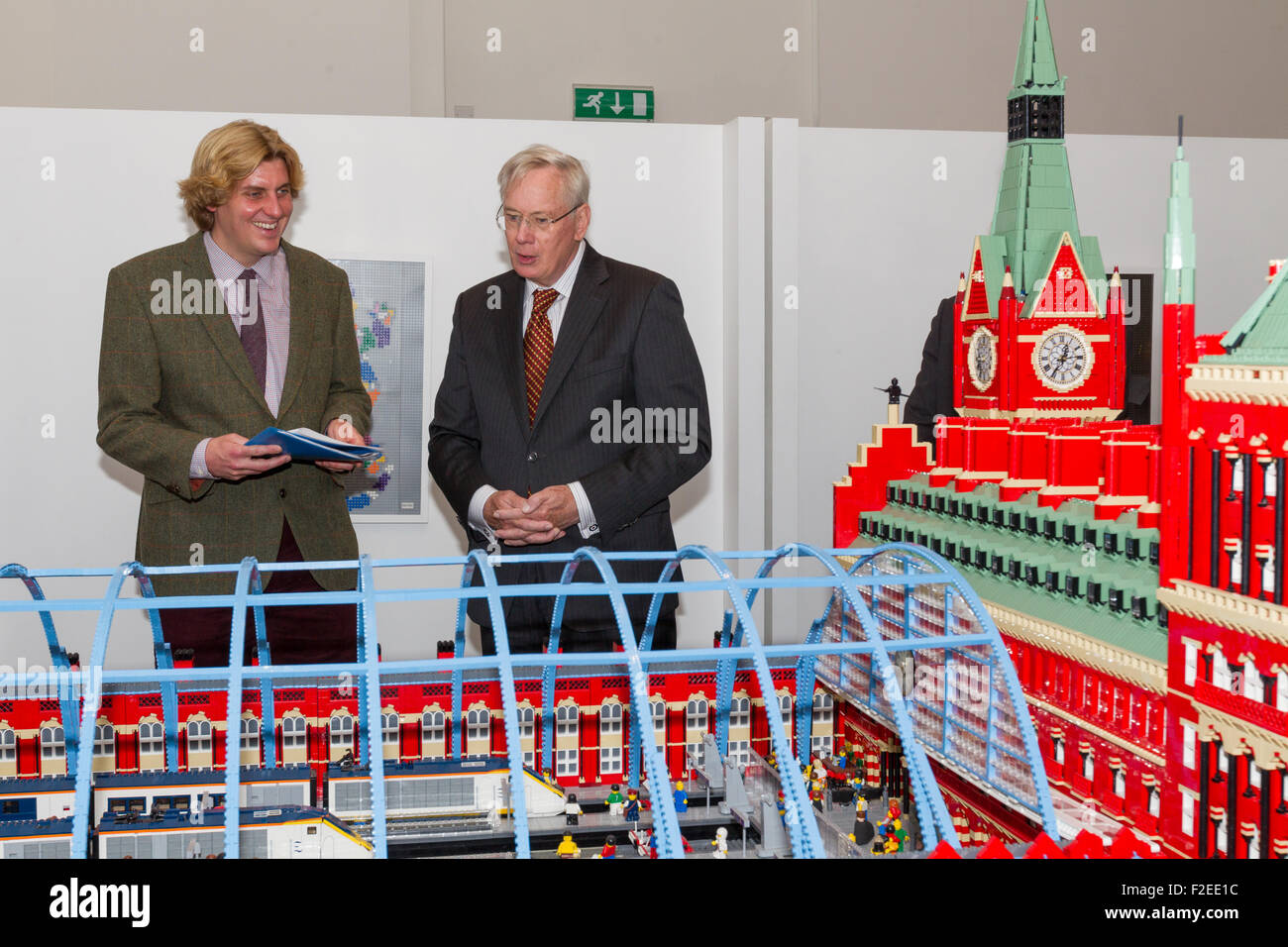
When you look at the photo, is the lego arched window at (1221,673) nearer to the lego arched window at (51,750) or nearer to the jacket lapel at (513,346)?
the jacket lapel at (513,346)

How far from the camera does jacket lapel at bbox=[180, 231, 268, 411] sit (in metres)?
5.98

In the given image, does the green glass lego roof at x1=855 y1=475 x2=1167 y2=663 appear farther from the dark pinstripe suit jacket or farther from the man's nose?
the man's nose

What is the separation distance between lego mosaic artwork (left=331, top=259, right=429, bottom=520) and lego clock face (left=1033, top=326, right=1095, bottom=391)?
3.70 m

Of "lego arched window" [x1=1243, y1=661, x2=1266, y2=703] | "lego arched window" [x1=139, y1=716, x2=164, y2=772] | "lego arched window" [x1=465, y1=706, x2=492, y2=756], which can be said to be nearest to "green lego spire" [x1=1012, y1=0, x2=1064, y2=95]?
"lego arched window" [x1=1243, y1=661, x2=1266, y2=703]

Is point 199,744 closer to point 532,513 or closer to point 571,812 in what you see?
point 571,812

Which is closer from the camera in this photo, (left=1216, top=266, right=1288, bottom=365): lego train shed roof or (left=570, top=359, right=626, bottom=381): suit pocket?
(left=1216, top=266, right=1288, bottom=365): lego train shed roof

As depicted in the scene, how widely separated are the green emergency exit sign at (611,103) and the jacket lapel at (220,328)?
24.9 feet

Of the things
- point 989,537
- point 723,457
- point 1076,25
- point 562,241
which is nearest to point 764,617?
point 723,457

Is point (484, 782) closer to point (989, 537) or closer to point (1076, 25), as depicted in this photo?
point (989, 537)

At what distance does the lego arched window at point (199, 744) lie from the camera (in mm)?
4902

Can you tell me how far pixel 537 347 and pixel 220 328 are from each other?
1.45m

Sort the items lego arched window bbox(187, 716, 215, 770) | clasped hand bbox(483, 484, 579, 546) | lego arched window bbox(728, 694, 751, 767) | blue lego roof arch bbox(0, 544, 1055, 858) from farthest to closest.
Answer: clasped hand bbox(483, 484, 579, 546) → lego arched window bbox(728, 694, 751, 767) → lego arched window bbox(187, 716, 215, 770) → blue lego roof arch bbox(0, 544, 1055, 858)

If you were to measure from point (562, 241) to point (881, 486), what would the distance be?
2.20m

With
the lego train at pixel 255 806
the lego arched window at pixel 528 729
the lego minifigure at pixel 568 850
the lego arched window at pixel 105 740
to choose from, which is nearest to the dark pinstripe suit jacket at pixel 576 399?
the lego arched window at pixel 528 729
